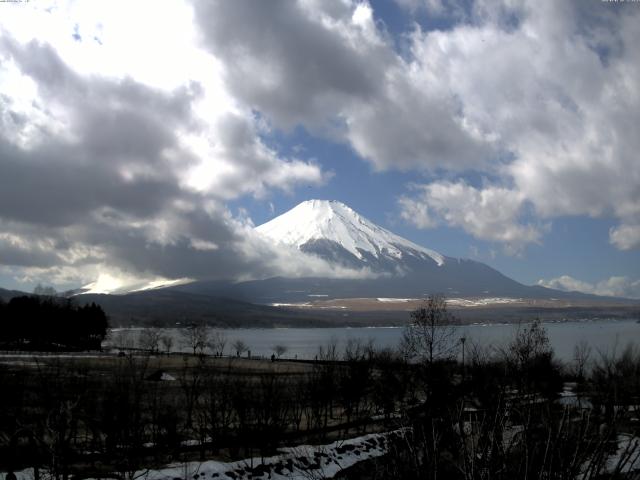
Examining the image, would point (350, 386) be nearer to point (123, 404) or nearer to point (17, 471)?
point (123, 404)

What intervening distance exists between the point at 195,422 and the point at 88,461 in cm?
1099

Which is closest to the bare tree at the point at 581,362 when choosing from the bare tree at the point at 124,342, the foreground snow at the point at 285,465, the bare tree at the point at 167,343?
the foreground snow at the point at 285,465

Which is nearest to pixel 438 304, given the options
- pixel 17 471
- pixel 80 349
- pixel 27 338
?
pixel 17 471

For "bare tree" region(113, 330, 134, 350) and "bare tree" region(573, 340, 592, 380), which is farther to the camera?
"bare tree" region(113, 330, 134, 350)

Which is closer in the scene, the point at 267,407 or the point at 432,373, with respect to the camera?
the point at 267,407

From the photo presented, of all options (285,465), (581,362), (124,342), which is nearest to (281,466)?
(285,465)

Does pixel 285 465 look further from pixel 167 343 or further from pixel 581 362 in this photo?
pixel 167 343

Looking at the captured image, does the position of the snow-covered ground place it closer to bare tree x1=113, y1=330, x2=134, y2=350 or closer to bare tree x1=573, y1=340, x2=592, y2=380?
bare tree x1=573, y1=340, x2=592, y2=380

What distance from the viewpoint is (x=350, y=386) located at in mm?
36562

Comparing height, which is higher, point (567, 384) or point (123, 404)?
point (123, 404)

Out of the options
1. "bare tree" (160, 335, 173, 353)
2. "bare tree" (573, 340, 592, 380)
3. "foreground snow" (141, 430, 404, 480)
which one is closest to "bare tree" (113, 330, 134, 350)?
"bare tree" (160, 335, 173, 353)

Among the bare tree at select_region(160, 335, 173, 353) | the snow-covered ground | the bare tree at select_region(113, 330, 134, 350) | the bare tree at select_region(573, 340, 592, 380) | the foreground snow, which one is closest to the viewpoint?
the snow-covered ground

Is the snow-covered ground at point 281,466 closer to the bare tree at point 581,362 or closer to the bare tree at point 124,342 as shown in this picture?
the bare tree at point 581,362

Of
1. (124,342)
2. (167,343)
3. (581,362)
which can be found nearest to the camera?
(581,362)
